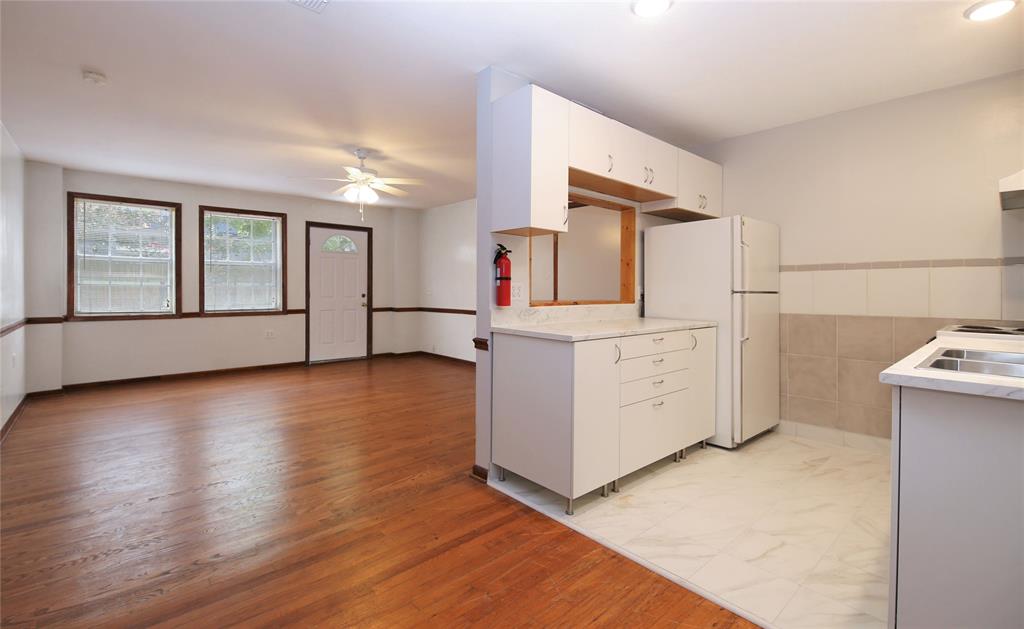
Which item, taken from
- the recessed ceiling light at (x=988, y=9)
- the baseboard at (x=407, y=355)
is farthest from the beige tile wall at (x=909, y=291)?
the baseboard at (x=407, y=355)

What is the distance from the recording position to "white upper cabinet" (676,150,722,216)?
3.43 m

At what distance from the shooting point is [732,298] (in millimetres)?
3104

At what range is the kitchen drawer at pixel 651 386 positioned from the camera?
2.45 m

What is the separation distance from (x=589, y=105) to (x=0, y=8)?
123 inches

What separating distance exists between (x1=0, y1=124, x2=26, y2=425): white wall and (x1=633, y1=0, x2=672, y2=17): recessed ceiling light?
14.9ft

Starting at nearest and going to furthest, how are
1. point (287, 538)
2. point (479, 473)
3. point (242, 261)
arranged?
point (287, 538) → point (479, 473) → point (242, 261)

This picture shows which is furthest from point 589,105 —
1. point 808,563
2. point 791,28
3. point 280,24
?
point 808,563

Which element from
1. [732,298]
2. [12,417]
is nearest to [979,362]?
[732,298]

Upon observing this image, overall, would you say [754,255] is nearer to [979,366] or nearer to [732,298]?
[732,298]

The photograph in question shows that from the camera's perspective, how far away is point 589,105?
3168mm

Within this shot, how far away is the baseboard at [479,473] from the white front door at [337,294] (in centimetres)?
483

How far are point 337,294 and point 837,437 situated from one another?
20.7 feet

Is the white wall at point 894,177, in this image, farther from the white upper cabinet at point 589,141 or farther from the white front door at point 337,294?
the white front door at point 337,294

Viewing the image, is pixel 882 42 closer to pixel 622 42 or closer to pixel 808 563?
pixel 622 42
